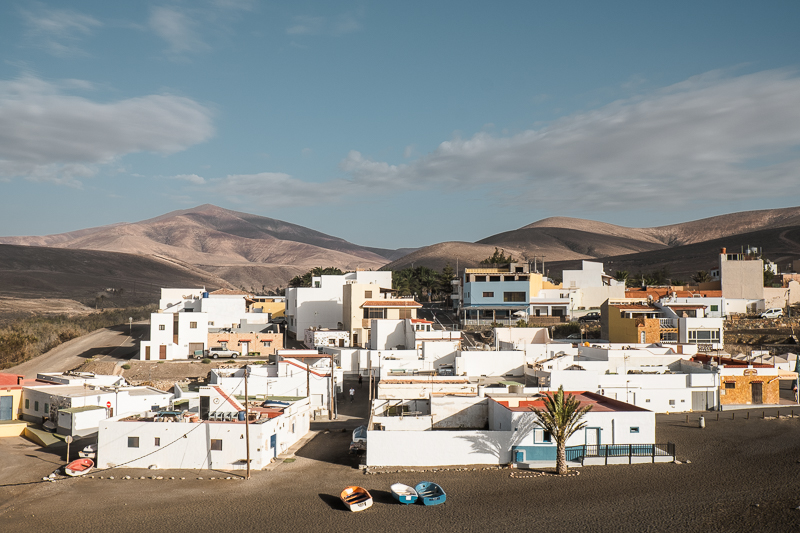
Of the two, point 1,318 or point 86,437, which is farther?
point 1,318

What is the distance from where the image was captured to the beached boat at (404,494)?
24.9m

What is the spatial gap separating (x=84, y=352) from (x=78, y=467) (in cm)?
3740

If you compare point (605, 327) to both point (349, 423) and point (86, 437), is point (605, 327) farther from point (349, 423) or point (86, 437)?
point (86, 437)

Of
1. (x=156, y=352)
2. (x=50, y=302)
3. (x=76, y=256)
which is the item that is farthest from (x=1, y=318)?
(x=76, y=256)

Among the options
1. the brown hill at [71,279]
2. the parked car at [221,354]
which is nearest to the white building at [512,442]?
the parked car at [221,354]

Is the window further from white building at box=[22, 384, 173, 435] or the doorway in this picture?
the doorway

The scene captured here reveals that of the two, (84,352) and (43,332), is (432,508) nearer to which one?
(84,352)

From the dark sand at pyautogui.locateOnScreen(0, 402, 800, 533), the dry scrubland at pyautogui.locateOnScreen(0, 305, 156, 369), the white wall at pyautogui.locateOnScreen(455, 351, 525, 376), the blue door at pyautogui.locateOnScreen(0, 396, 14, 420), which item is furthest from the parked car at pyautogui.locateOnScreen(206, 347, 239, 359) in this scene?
the dark sand at pyautogui.locateOnScreen(0, 402, 800, 533)

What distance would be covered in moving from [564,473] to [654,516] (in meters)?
4.85

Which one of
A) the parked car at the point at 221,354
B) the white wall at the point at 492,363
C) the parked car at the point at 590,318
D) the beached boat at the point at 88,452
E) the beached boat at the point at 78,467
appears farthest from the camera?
the parked car at the point at 590,318

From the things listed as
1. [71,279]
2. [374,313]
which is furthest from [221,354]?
[71,279]

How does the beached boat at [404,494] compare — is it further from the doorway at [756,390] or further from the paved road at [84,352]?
the paved road at [84,352]

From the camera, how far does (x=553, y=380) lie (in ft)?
131

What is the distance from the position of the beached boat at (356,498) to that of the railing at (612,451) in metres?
10.2
